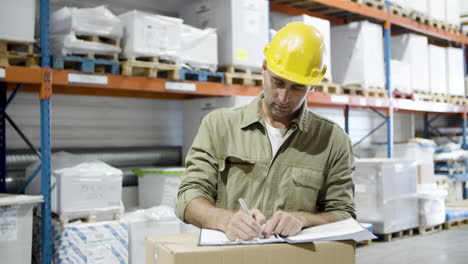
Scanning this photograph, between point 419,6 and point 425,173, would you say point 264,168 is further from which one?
point 419,6

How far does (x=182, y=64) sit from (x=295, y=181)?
3838 mm

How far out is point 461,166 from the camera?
11664mm

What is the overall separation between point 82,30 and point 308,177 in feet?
11.7

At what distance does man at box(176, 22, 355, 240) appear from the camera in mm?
2314

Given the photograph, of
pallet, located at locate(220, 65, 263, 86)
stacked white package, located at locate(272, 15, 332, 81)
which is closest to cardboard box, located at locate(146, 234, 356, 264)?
pallet, located at locate(220, 65, 263, 86)

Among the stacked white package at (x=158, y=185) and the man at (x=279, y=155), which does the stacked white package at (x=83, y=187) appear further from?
the man at (x=279, y=155)

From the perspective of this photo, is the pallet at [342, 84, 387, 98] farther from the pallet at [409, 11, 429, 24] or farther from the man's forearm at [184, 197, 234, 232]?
the man's forearm at [184, 197, 234, 232]

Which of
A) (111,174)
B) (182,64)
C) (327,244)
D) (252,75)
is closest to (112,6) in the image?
(182,64)

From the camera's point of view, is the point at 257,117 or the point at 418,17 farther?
the point at 418,17

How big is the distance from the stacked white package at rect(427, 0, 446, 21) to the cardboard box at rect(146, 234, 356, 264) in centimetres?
944

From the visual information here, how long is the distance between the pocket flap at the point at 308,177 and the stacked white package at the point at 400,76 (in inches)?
283

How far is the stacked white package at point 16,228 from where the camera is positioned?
457 cm

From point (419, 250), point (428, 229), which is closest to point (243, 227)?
point (419, 250)

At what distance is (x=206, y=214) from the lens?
7.09ft
